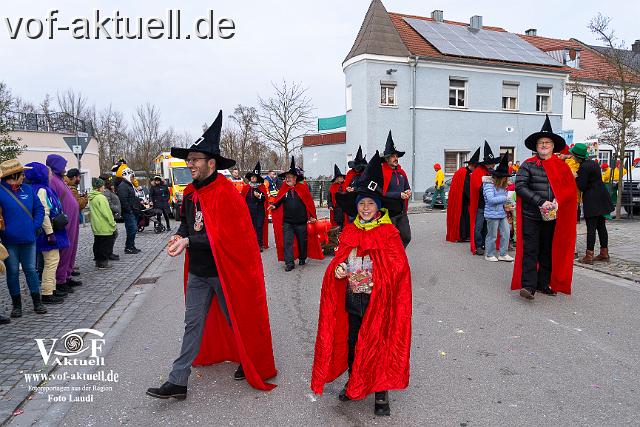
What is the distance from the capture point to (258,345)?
12.9 ft

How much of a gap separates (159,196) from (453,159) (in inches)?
704

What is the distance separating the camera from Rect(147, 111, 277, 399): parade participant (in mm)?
3764

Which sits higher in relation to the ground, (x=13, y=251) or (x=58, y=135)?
(x=58, y=135)

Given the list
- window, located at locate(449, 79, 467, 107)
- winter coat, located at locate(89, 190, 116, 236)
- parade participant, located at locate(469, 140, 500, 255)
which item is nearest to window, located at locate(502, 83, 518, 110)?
window, located at locate(449, 79, 467, 107)

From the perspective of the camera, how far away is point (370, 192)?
3.57m

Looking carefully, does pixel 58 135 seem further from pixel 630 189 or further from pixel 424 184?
pixel 630 189

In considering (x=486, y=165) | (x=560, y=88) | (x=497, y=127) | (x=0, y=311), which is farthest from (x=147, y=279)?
(x=560, y=88)

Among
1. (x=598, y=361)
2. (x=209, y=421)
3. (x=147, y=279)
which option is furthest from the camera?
(x=147, y=279)

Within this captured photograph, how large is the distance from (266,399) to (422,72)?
25.5 m

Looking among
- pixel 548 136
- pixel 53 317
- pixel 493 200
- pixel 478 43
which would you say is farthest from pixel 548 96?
pixel 53 317

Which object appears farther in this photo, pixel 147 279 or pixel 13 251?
pixel 147 279

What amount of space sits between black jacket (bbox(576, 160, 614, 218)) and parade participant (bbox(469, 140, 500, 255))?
177cm

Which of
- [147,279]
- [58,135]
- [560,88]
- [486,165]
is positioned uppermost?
[560,88]

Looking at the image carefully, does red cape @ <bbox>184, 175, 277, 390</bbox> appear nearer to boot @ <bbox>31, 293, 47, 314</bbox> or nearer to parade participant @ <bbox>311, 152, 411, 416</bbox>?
parade participant @ <bbox>311, 152, 411, 416</bbox>
